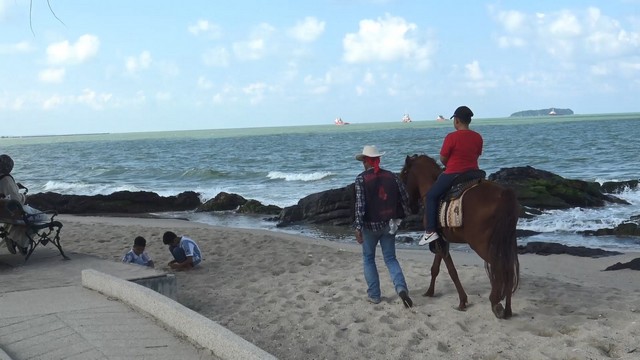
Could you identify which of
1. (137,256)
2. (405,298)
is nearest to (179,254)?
(137,256)

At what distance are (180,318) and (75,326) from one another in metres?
0.95

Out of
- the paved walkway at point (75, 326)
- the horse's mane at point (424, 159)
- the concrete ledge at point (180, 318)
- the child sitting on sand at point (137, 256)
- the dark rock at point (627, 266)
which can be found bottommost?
the dark rock at point (627, 266)

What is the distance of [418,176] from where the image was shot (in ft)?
24.1

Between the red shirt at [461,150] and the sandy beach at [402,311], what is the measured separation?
4.98 feet

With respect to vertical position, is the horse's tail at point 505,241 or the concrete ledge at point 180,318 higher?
the horse's tail at point 505,241

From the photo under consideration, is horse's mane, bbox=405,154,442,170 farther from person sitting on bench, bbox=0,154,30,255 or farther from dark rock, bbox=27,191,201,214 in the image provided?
dark rock, bbox=27,191,201,214

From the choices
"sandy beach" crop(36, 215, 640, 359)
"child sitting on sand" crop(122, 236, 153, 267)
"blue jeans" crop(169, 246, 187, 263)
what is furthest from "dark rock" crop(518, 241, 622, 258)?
"child sitting on sand" crop(122, 236, 153, 267)

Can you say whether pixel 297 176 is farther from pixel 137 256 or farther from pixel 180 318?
pixel 180 318

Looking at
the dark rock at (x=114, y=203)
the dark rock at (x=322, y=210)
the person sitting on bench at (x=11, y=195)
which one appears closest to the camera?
the person sitting on bench at (x=11, y=195)

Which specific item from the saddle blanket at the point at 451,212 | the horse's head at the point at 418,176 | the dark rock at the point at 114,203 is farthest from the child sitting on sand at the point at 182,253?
the dark rock at the point at 114,203

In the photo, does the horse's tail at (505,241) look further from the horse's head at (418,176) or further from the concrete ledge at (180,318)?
the concrete ledge at (180,318)

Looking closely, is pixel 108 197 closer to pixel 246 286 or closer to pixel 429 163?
pixel 246 286

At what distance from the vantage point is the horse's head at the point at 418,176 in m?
7.27

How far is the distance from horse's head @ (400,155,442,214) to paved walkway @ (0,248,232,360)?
310cm
